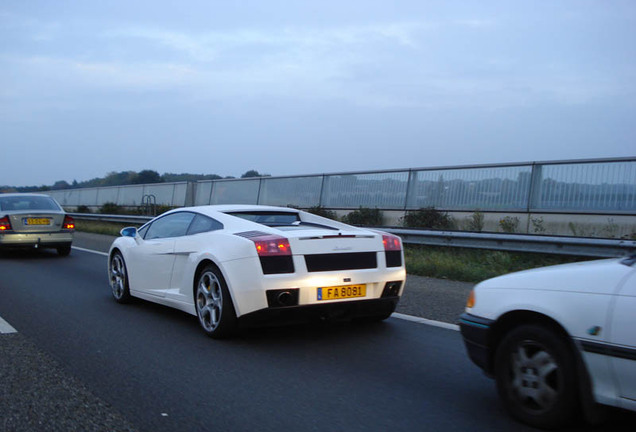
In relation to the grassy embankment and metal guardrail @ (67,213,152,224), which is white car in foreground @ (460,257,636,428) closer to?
the grassy embankment

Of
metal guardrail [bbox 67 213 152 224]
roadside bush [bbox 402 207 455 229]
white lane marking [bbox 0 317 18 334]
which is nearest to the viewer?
white lane marking [bbox 0 317 18 334]

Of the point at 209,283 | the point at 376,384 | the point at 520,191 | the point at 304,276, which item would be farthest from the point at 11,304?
the point at 520,191

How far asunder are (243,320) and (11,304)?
3.90 m

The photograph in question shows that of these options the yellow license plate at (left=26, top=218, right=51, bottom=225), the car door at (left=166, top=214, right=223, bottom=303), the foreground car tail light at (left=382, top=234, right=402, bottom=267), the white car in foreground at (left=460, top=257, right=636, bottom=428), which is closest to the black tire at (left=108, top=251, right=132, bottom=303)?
the car door at (left=166, top=214, right=223, bottom=303)

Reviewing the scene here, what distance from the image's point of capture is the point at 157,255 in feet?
22.7

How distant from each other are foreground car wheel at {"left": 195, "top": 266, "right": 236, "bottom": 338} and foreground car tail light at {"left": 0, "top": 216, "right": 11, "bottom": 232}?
9123 mm

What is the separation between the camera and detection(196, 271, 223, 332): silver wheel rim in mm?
5711

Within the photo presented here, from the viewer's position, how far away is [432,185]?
14.9 m

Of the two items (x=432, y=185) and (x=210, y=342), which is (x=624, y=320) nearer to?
(x=210, y=342)

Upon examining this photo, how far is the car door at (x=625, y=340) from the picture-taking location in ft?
10.0

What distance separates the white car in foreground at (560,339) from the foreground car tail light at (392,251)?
195 centimetres

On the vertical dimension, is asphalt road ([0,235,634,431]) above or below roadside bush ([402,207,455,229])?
below

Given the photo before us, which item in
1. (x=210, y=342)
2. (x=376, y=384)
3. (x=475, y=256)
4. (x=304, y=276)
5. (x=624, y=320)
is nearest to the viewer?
(x=624, y=320)

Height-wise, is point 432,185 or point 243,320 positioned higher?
point 432,185
